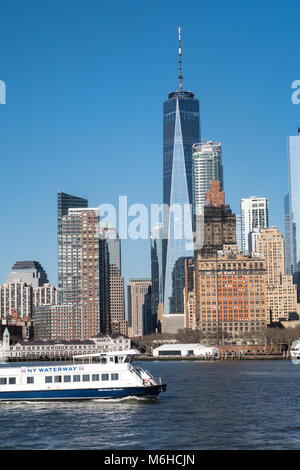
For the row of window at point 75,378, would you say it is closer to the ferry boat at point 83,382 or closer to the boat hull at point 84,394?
the ferry boat at point 83,382

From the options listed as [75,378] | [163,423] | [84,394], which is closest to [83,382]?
[75,378]

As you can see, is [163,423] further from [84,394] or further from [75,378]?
[75,378]

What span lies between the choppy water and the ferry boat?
86cm

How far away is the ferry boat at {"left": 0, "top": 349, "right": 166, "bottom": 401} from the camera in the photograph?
215 ft

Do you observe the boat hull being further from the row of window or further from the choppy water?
the row of window

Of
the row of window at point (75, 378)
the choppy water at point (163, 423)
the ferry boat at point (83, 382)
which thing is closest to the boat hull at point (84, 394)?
the ferry boat at point (83, 382)

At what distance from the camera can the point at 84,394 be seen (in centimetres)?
6606

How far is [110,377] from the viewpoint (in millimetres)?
65938

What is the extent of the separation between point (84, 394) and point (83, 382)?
3.65ft

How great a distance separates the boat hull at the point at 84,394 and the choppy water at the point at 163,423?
628 mm

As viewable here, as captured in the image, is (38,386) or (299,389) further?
(299,389)
